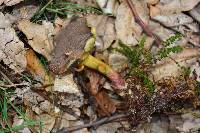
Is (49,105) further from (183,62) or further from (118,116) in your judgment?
(183,62)

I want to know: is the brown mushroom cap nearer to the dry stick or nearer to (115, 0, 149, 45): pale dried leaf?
(115, 0, 149, 45): pale dried leaf

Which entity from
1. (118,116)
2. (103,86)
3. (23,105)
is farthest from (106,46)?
(23,105)

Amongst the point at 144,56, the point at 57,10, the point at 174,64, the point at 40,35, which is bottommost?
the point at 174,64

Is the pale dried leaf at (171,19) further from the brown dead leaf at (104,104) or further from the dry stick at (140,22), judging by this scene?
the brown dead leaf at (104,104)

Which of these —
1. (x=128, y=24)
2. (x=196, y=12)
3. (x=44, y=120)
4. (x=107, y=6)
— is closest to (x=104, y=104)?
(x=44, y=120)

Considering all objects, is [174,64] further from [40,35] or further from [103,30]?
[40,35]

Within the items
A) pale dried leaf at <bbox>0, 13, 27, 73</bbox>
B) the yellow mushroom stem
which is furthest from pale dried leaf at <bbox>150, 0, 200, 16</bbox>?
pale dried leaf at <bbox>0, 13, 27, 73</bbox>

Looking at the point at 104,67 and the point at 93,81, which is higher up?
the point at 104,67
